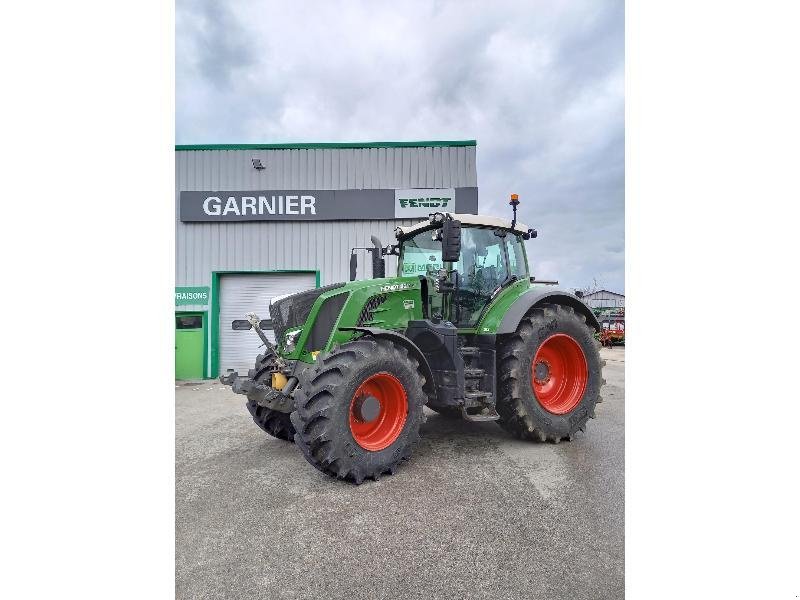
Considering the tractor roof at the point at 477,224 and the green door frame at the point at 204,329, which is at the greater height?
the tractor roof at the point at 477,224

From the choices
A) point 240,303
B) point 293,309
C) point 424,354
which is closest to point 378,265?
point 293,309

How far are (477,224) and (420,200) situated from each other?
179 inches

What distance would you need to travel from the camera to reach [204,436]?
12.2ft

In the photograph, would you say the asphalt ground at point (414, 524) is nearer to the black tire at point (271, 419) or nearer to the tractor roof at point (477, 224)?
the black tire at point (271, 419)

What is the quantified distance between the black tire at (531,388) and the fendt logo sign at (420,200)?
4.78 meters

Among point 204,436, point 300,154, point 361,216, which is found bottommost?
point 204,436

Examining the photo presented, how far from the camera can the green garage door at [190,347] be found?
793 centimetres

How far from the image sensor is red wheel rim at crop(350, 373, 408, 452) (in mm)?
2625

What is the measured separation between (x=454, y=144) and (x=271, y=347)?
6.16 meters

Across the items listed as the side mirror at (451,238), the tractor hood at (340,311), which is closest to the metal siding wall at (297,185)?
the tractor hood at (340,311)

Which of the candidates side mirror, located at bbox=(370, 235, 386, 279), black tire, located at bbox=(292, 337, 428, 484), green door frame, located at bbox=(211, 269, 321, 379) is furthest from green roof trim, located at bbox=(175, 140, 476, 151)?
black tire, located at bbox=(292, 337, 428, 484)

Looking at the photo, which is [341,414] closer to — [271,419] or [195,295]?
[271,419]
